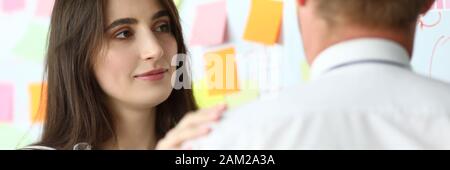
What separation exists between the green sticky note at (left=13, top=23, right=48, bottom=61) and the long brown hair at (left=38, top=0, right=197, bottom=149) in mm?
620

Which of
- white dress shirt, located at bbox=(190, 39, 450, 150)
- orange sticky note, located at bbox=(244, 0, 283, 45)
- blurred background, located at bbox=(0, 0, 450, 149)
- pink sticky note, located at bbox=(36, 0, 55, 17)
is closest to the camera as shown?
white dress shirt, located at bbox=(190, 39, 450, 150)

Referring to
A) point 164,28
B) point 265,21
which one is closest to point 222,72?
point 265,21

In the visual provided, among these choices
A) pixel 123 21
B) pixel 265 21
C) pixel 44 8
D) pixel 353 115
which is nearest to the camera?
pixel 353 115

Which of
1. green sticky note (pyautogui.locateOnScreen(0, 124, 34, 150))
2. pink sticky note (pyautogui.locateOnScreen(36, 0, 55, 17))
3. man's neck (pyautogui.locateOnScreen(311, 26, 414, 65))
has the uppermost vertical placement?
pink sticky note (pyautogui.locateOnScreen(36, 0, 55, 17))

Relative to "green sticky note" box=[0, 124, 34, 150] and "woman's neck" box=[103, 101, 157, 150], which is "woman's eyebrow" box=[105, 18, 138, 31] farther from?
"green sticky note" box=[0, 124, 34, 150]

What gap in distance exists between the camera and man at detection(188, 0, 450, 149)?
0.62 metres

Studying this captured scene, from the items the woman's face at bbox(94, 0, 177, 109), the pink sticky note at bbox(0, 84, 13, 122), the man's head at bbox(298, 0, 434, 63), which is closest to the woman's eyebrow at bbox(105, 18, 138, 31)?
the woman's face at bbox(94, 0, 177, 109)

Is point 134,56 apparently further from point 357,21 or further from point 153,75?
point 357,21

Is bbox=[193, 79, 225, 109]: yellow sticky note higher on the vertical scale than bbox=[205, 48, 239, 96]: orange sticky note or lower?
lower

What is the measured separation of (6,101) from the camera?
2.03 metres

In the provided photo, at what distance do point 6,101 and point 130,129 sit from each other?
0.87m

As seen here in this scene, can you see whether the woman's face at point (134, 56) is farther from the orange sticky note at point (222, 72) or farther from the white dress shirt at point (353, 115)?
the white dress shirt at point (353, 115)

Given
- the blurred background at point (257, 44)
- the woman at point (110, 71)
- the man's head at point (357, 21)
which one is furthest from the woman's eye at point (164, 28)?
the man's head at point (357, 21)
